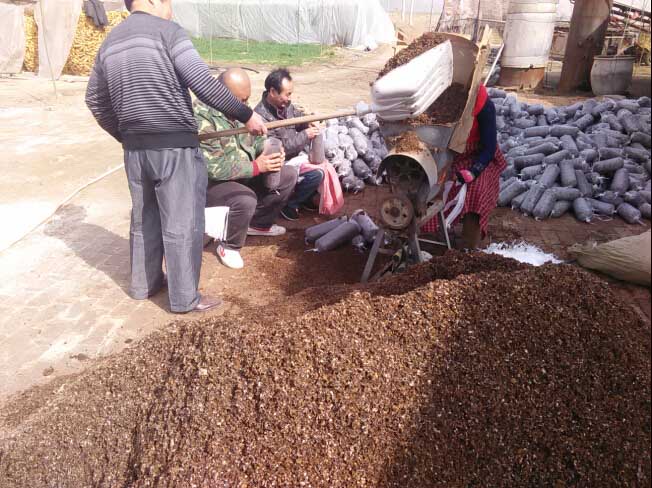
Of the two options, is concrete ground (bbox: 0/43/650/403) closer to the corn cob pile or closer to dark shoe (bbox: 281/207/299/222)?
dark shoe (bbox: 281/207/299/222)

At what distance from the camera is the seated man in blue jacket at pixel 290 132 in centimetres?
485

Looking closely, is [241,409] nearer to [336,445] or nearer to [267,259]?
[336,445]

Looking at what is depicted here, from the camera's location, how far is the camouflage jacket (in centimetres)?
408

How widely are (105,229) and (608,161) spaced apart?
18.0ft

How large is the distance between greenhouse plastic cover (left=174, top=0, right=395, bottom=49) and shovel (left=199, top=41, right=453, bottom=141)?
77.6ft

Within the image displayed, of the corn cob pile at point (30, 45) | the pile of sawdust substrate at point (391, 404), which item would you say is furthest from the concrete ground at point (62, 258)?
the corn cob pile at point (30, 45)

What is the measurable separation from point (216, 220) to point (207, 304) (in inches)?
30.7

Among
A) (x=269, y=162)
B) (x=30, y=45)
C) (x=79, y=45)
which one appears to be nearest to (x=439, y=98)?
(x=269, y=162)

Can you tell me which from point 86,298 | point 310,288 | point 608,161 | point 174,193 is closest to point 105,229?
point 86,298

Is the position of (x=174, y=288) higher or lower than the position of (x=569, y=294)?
lower

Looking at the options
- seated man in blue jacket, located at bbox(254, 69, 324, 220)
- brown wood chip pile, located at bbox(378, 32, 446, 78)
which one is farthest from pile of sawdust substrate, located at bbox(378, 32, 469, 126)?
seated man in blue jacket, located at bbox(254, 69, 324, 220)

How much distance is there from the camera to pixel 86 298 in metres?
3.95

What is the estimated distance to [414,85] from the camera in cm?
300

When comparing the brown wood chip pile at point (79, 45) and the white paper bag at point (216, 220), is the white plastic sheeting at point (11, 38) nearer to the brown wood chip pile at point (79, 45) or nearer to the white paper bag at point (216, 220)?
the brown wood chip pile at point (79, 45)
